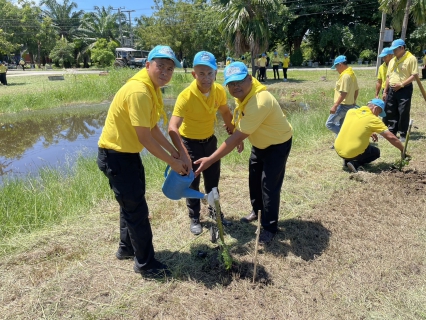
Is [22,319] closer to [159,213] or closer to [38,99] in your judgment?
[159,213]

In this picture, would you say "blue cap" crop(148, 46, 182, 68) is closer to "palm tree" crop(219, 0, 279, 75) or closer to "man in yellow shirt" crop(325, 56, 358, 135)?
"man in yellow shirt" crop(325, 56, 358, 135)

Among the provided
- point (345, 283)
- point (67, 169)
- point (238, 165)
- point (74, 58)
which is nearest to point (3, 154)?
point (67, 169)

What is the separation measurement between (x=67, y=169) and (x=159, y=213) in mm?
2797

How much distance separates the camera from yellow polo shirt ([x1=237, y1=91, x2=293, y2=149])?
8.61ft

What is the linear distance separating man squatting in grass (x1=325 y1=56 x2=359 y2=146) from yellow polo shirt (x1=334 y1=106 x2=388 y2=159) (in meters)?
0.99

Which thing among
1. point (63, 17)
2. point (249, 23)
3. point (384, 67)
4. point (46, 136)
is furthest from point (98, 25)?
point (384, 67)

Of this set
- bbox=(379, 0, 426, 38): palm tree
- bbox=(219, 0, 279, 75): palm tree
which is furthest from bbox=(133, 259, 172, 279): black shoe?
bbox=(379, 0, 426, 38): palm tree

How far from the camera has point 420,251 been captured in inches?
109

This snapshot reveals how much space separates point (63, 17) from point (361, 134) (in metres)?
49.4

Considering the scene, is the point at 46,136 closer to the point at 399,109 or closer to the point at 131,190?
the point at 131,190

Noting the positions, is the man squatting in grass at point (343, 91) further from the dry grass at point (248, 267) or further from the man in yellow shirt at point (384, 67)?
the dry grass at point (248, 267)

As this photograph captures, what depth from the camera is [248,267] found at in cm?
272

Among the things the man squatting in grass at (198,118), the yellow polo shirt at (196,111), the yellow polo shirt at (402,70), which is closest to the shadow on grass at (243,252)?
the man squatting in grass at (198,118)

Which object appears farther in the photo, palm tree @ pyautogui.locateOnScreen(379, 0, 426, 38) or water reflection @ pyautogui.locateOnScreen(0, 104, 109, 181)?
palm tree @ pyautogui.locateOnScreen(379, 0, 426, 38)
